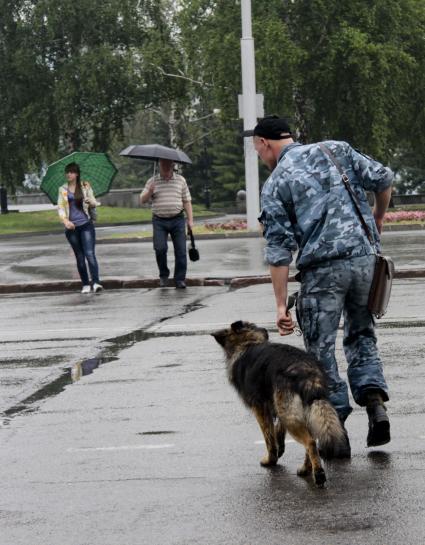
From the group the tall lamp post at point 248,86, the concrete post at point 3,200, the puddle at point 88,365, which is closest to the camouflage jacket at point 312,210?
the puddle at point 88,365

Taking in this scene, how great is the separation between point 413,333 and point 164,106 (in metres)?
59.6

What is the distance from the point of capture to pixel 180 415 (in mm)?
8070

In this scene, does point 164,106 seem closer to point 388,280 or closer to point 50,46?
point 50,46

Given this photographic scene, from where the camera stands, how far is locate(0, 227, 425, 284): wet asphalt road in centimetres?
2016

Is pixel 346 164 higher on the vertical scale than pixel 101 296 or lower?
higher

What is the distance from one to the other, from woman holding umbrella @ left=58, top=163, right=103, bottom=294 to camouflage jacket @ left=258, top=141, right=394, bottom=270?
11243mm

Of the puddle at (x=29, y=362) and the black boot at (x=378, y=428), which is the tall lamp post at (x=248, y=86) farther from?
the black boot at (x=378, y=428)

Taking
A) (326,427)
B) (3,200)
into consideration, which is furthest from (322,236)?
(3,200)

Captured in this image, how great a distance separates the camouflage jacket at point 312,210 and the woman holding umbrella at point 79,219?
36.9 ft

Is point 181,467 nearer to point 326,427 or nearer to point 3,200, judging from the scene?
point 326,427

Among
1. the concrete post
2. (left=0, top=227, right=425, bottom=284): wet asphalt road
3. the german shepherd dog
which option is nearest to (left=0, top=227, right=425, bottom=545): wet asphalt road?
the german shepherd dog

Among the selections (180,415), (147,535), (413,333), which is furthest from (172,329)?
(147,535)

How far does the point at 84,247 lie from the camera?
18.0 meters

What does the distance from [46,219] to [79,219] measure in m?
31.3
